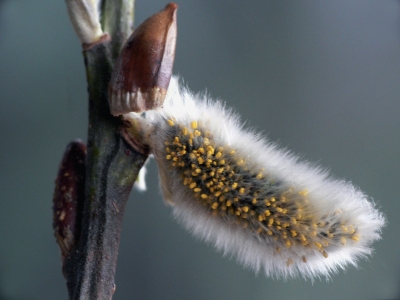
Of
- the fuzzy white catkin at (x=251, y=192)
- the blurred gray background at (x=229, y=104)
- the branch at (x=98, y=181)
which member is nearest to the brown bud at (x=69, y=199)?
the branch at (x=98, y=181)

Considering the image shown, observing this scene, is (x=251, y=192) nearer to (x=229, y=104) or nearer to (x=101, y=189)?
(x=101, y=189)

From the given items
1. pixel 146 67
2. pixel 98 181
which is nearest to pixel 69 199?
pixel 98 181

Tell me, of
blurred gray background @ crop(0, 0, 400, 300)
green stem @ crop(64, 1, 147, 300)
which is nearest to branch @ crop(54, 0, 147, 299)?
green stem @ crop(64, 1, 147, 300)

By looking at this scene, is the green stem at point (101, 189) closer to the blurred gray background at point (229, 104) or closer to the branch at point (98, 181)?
the branch at point (98, 181)

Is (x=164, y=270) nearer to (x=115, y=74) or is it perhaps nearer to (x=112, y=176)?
Result: (x=112, y=176)

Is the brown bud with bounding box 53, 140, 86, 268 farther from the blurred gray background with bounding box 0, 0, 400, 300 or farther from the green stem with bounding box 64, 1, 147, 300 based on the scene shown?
the blurred gray background with bounding box 0, 0, 400, 300

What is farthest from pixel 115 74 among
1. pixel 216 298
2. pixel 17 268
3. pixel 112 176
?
pixel 17 268
